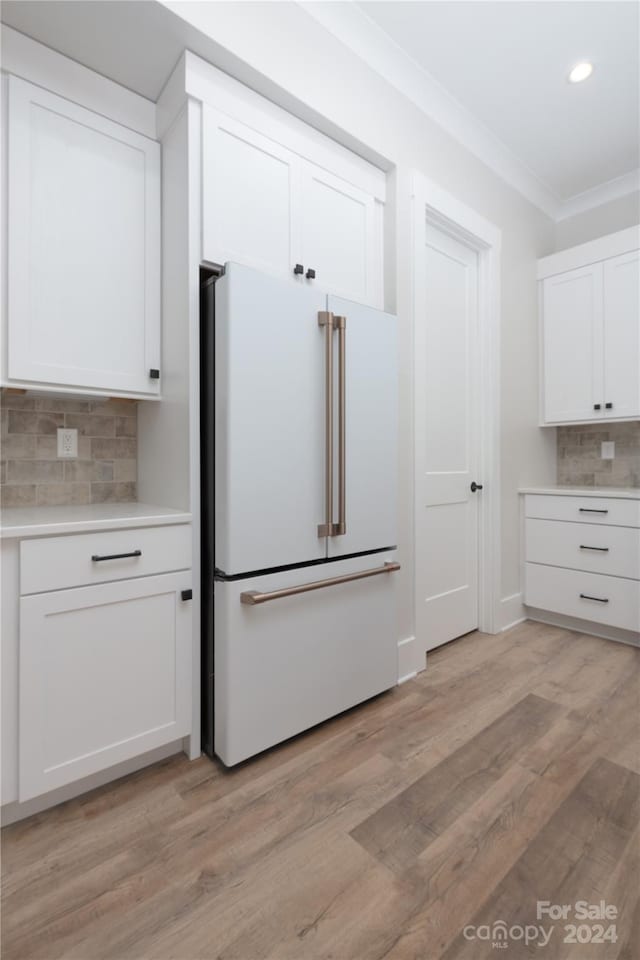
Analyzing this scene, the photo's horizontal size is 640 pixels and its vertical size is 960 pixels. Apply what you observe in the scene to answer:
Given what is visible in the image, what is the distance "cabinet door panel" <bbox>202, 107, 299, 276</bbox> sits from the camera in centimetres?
170

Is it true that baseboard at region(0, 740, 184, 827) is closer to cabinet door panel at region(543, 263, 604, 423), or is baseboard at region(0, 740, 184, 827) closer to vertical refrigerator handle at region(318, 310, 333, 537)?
vertical refrigerator handle at region(318, 310, 333, 537)

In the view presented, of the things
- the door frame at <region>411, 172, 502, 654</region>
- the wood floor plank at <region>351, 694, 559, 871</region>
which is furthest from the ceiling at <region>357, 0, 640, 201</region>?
the wood floor plank at <region>351, 694, 559, 871</region>

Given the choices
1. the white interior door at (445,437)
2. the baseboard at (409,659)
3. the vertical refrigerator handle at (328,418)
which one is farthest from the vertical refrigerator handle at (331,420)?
the baseboard at (409,659)

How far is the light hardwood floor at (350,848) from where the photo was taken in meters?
1.07

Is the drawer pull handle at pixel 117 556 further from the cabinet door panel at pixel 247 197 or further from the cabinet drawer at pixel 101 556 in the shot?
the cabinet door panel at pixel 247 197

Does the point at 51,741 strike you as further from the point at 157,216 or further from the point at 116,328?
the point at 157,216

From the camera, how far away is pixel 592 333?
310 cm

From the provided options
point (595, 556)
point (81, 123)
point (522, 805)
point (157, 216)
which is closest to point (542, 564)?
point (595, 556)

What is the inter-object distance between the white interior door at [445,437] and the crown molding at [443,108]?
59cm

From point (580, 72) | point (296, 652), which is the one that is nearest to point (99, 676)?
point (296, 652)

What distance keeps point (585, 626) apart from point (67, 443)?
10.4 feet

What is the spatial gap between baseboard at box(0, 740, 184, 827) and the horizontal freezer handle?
0.63 m

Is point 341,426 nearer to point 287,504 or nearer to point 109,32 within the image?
point 287,504

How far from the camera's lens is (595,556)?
2.87 m
